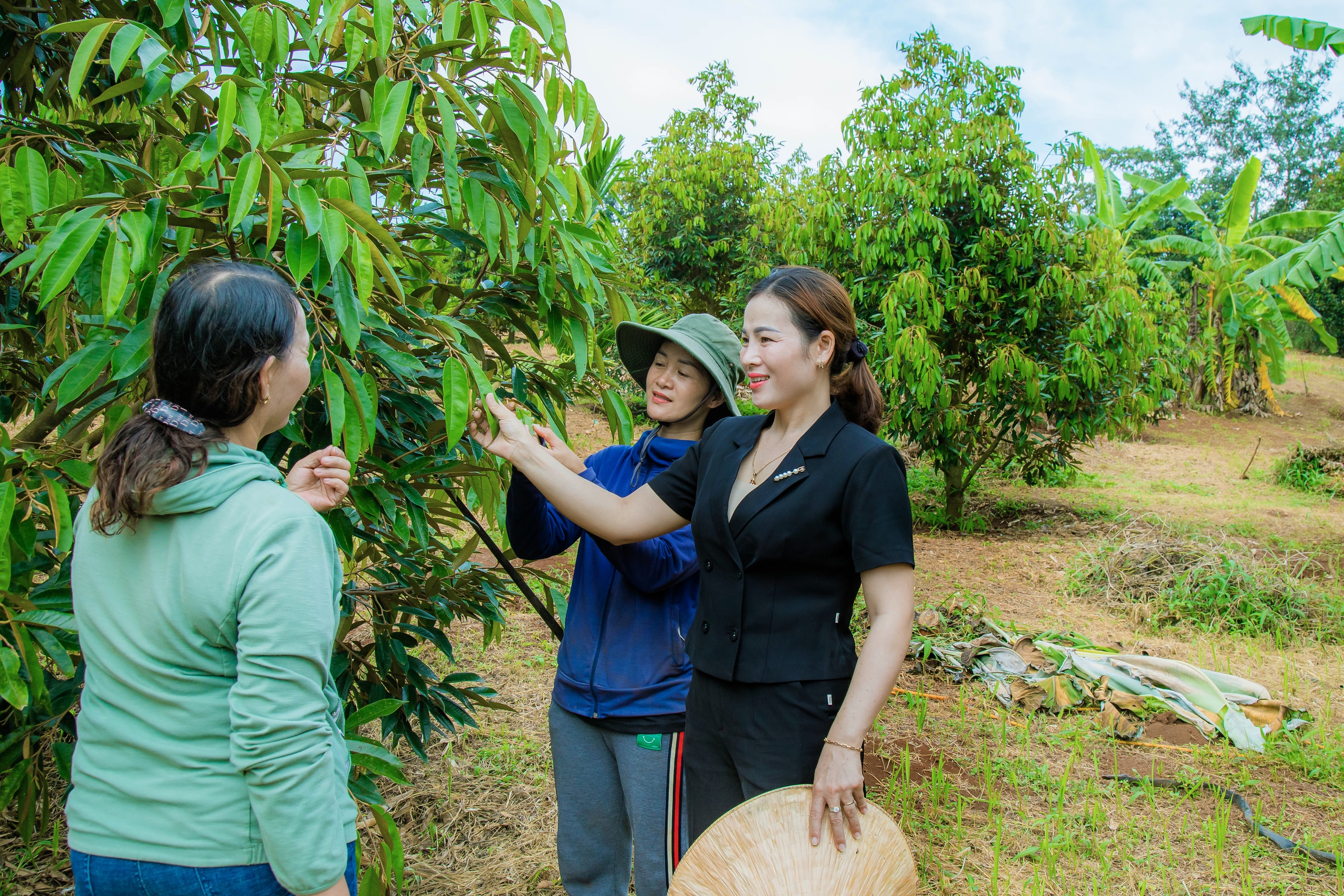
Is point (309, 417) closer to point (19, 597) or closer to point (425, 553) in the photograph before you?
point (19, 597)

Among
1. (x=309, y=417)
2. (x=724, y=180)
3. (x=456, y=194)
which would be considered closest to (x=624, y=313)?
(x=456, y=194)

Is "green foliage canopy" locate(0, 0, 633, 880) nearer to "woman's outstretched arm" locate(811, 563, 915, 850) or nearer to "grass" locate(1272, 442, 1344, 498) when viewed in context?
"woman's outstretched arm" locate(811, 563, 915, 850)

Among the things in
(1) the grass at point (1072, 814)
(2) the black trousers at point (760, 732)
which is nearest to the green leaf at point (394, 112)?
(2) the black trousers at point (760, 732)

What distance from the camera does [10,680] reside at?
1245mm

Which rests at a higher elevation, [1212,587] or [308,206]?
[308,206]

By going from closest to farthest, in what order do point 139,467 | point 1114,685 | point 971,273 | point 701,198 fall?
point 139,467
point 1114,685
point 971,273
point 701,198

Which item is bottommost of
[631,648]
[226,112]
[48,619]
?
[631,648]

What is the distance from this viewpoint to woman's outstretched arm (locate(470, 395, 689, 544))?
1.63m

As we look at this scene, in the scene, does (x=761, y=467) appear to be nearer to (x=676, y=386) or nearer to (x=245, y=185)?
(x=676, y=386)

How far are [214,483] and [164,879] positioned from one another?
44 cm

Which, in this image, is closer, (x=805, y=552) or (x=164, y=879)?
(x=164, y=879)

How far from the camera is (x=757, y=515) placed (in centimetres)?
152

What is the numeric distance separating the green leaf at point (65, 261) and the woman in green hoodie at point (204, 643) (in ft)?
0.60

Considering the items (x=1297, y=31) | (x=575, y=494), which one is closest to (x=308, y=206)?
(x=575, y=494)
